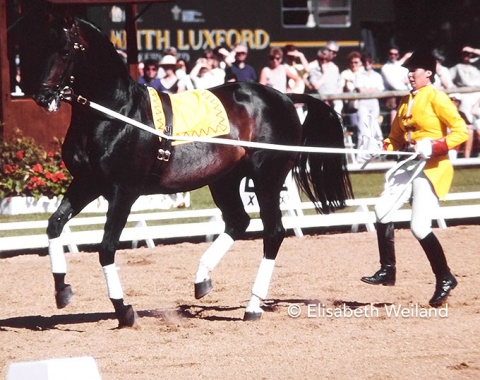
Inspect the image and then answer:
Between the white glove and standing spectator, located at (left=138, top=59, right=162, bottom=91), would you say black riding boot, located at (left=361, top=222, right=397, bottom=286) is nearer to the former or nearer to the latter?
the white glove

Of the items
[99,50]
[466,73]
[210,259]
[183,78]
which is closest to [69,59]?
[99,50]

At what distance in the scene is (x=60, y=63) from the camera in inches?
289

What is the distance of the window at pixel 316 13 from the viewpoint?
64.0ft

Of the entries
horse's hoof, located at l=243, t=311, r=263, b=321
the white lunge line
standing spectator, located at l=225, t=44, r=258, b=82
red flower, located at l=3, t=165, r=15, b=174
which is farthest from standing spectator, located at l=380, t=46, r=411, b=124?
horse's hoof, located at l=243, t=311, r=263, b=321

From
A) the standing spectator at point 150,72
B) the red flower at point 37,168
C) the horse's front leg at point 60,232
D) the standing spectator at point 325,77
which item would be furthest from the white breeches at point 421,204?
the standing spectator at point 325,77

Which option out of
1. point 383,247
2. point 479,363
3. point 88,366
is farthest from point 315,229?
point 88,366

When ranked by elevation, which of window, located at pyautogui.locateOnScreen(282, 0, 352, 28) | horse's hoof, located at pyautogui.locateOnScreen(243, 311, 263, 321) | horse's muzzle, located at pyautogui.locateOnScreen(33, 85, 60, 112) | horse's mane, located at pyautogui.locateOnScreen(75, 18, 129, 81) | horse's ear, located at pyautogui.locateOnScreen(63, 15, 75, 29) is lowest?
horse's hoof, located at pyautogui.locateOnScreen(243, 311, 263, 321)

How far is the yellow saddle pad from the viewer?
778 cm

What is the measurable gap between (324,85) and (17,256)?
6818mm

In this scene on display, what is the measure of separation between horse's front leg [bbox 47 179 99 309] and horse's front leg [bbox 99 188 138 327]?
0.20 metres

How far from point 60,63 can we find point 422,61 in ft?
7.91

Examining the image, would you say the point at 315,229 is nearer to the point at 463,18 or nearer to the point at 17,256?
the point at 17,256

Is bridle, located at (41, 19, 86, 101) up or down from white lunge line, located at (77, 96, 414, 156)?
up

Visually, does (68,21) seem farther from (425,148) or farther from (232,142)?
(425,148)
